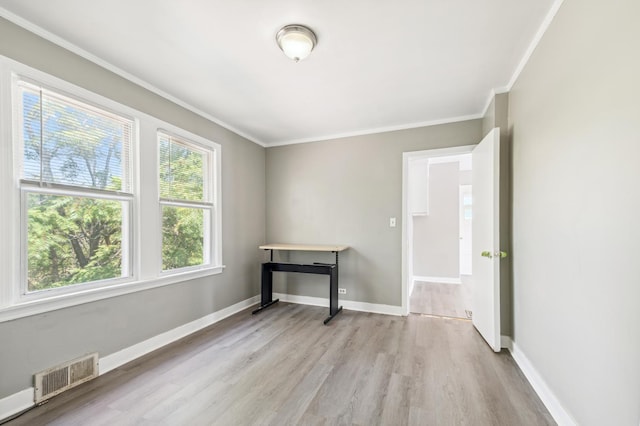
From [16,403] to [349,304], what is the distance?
316 centimetres

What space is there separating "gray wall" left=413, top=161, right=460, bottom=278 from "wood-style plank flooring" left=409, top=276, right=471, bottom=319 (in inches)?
14.5

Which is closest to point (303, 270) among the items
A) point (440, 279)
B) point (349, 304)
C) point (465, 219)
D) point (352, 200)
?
point (349, 304)

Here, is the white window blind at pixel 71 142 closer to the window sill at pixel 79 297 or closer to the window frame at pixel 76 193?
the window frame at pixel 76 193

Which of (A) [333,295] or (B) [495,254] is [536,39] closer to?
(B) [495,254]

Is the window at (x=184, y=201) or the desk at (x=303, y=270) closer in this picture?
the window at (x=184, y=201)

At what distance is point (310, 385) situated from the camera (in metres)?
2.04

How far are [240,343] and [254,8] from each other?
284 cm

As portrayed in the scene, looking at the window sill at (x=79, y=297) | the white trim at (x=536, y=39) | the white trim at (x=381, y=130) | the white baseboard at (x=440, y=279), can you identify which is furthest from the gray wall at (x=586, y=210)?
the white baseboard at (x=440, y=279)

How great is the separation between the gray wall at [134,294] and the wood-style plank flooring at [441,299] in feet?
8.22

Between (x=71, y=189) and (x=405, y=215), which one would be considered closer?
(x=71, y=189)

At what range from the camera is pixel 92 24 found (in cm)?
180

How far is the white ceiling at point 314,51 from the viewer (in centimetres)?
166

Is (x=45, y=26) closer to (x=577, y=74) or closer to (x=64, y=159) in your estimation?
(x=64, y=159)

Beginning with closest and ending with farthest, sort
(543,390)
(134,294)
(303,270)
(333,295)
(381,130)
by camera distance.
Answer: (543,390), (134,294), (333,295), (303,270), (381,130)
